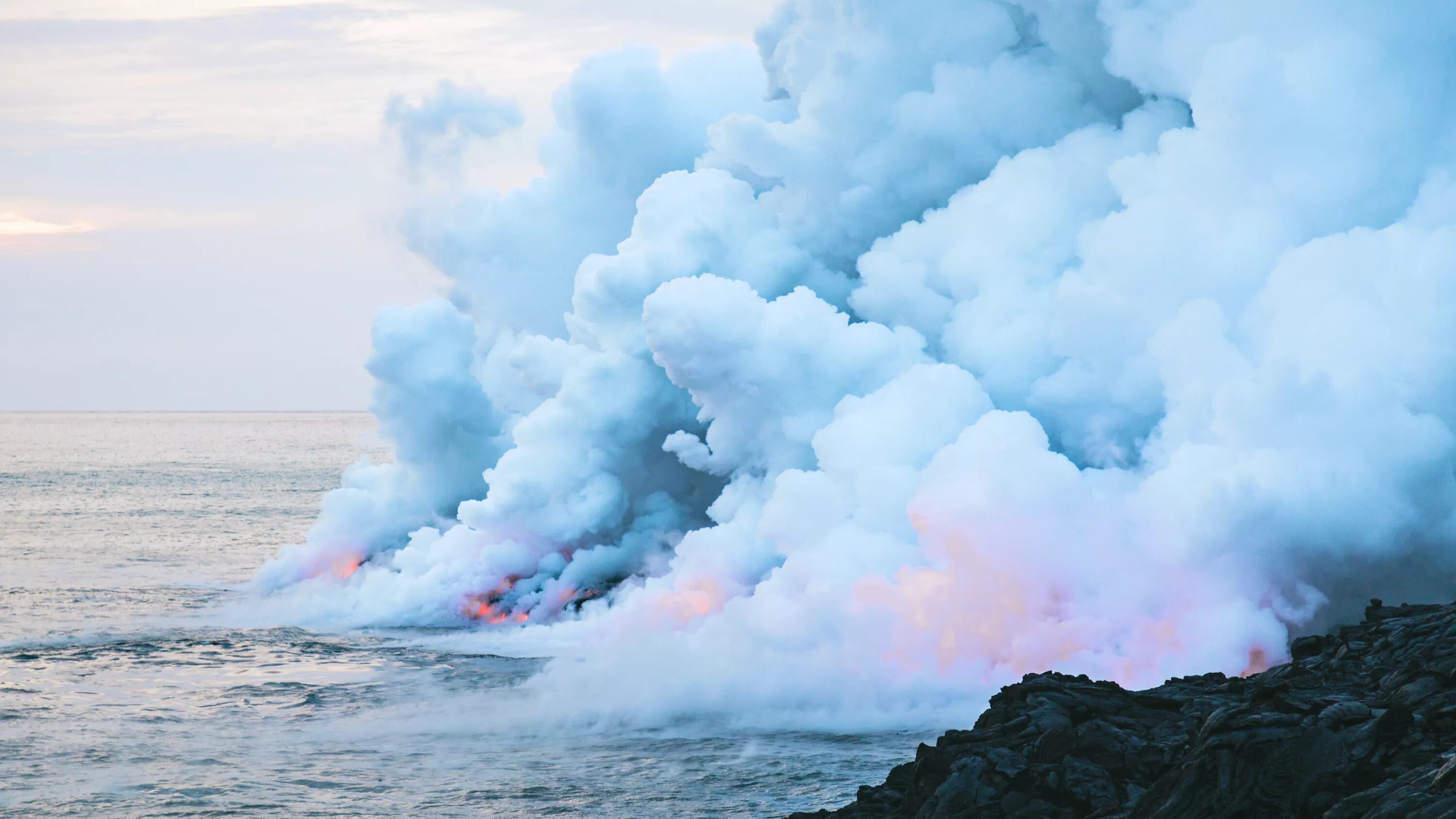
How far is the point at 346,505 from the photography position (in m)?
65.1

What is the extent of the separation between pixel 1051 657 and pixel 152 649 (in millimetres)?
30268

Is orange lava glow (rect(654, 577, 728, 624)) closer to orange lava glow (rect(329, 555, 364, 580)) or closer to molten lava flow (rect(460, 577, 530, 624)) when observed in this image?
molten lava flow (rect(460, 577, 530, 624))

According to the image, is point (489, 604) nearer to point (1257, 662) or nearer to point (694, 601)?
point (694, 601)

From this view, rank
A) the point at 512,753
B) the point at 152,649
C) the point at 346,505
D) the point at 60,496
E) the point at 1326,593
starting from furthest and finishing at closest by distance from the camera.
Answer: the point at 60,496 < the point at 346,505 < the point at 152,649 < the point at 1326,593 < the point at 512,753

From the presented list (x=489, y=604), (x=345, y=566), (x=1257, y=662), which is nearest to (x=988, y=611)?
(x=1257, y=662)

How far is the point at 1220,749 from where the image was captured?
17.2 m

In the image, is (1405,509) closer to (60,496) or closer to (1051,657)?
(1051,657)

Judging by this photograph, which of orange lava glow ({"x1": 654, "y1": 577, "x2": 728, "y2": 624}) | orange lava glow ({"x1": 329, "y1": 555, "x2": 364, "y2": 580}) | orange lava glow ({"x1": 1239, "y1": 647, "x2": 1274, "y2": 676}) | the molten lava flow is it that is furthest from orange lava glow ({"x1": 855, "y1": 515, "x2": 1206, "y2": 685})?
orange lava glow ({"x1": 329, "y1": 555, "x2": 364, "y2": 580})

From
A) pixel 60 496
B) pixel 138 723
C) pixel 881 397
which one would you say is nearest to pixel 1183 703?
pixel 881 397

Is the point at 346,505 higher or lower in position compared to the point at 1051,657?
higher

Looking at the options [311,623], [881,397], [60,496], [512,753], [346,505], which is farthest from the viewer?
[60,496]

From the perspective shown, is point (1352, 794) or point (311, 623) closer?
point (1352, 794)

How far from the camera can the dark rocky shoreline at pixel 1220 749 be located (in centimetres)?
1658

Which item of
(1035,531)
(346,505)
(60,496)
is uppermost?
(60,496)
